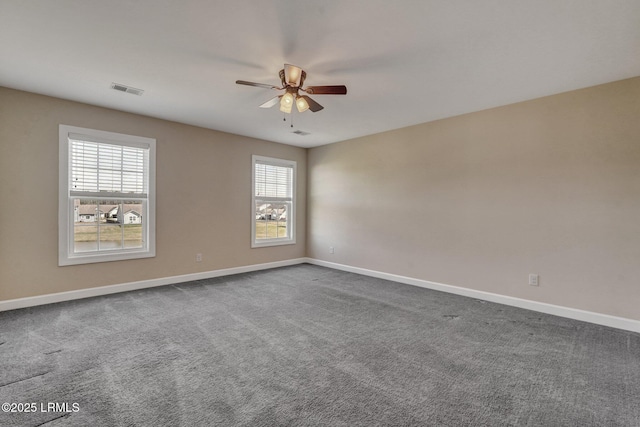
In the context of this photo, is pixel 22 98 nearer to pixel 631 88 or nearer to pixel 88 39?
pixel 88 39

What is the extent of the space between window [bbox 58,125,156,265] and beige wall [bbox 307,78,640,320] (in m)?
3.56

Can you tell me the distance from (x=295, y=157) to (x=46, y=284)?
4485 millimetres

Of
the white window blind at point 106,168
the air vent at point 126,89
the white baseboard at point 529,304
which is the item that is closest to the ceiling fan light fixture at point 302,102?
the air vent at point 126,89

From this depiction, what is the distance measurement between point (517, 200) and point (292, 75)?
10.4 ft

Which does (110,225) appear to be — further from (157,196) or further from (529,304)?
(529,304)

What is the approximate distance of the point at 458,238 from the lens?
4238 mm

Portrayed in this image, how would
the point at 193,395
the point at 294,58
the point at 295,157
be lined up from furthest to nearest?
the point at 295,157 < the point at 294,58 < the point at 193,395

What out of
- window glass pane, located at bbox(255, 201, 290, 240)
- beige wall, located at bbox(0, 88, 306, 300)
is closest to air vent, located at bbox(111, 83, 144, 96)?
beige wall, located at bbox(0, 88, 306, 300)

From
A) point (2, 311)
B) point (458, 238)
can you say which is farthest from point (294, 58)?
point (2, 311)

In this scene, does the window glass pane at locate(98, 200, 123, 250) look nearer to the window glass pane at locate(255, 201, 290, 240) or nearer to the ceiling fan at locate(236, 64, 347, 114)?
the window glass pane at locate(255, 201, 290, 240)

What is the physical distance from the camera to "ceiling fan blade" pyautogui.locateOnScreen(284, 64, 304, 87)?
2557 millimetres

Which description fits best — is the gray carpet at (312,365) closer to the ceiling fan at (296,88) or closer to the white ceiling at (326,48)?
A: the ceiling fan at (296,88)

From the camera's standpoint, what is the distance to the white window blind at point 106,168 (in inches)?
152

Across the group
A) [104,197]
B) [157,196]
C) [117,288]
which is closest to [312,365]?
[117,288]
